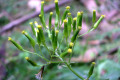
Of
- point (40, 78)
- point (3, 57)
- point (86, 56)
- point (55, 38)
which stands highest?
point (55, 38)

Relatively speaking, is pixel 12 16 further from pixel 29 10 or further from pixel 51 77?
pixel 51 77

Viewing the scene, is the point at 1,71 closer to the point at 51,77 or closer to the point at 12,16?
the point at 51,77

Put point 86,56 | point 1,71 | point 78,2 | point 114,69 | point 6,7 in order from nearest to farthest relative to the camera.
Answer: point 114,69
point 1,71
point 86,56
point 6,7
point 78,2

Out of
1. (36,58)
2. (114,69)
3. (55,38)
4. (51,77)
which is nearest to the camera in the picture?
(55,38)

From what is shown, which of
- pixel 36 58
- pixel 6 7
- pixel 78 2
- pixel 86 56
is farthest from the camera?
pixel 78 2

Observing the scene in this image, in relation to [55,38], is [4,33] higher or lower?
lower

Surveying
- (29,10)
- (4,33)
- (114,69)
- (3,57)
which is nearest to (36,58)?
(3,57)

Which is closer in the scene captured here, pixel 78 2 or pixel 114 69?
pixel 114 69

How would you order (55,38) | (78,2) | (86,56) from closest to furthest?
(55,38), (86,56), (78,2)

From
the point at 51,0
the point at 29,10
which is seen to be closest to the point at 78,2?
the point at 51,0

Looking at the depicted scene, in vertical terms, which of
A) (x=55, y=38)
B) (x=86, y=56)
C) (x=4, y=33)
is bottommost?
(x=86, y=56)
